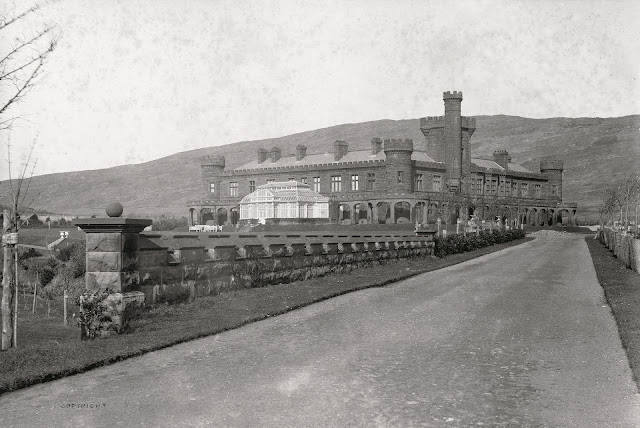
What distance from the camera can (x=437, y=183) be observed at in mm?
73062

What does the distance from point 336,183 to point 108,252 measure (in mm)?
64413

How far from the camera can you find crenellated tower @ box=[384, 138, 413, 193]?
67.0 metres

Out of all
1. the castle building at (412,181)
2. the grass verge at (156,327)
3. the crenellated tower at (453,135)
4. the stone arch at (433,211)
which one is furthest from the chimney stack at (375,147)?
the grass verge at (156,327)

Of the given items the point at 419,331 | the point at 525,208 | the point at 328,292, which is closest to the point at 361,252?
the point at 328,292

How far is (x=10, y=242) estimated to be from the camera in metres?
7.82

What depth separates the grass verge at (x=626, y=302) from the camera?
779 centimetres

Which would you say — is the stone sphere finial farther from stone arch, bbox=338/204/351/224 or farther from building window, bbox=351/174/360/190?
building window, bbox=351/174/360/190

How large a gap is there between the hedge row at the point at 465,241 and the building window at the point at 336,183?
94.1 ft

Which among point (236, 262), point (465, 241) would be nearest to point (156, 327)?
point (236, 262)

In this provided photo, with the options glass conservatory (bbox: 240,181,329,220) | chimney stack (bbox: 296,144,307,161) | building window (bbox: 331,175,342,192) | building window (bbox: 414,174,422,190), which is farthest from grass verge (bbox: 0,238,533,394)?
chimney stack (bbox: 296,144,307,161)

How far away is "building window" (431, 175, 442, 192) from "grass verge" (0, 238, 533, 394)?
5583cm

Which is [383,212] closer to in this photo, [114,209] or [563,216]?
[563,216]

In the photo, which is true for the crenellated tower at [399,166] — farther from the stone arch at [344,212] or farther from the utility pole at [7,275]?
the utility pole at [7,275]

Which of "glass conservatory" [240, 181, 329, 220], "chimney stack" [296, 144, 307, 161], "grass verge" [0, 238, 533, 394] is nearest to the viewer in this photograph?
"grass verge" [0, 238, 533, 394]
